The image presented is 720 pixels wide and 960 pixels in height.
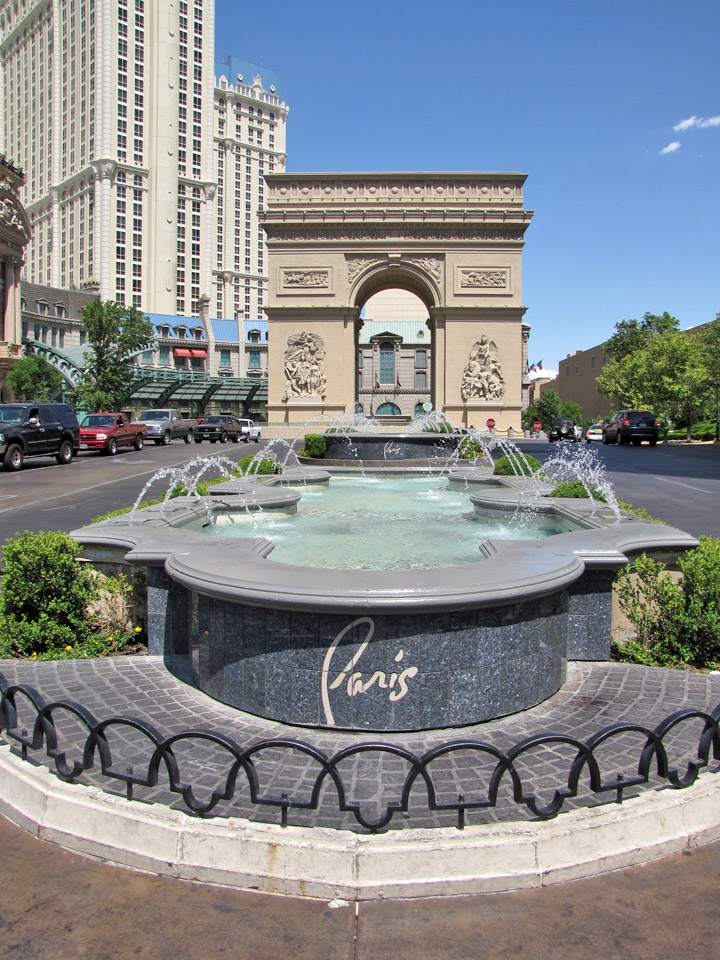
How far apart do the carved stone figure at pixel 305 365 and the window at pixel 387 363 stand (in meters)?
41.5

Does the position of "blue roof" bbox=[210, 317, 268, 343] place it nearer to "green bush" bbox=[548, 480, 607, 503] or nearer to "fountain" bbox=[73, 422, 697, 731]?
"green bush" bbox=[548, 480, 607, 503]

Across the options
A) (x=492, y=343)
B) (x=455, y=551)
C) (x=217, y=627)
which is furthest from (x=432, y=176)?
(x=217, y=627)

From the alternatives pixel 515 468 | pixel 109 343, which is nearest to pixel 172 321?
pixel 109 343

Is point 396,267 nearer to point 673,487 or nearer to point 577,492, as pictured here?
point 673,487

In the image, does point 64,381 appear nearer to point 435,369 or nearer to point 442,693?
point 435,369

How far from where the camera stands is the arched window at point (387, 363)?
78.2m

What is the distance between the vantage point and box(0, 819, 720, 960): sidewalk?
2.59m

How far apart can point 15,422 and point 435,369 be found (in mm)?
22709

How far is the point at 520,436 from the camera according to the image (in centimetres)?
4000

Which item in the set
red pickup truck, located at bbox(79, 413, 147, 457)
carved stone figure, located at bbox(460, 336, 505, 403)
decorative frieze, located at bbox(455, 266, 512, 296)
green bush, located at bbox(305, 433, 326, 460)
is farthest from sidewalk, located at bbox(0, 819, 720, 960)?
decorative frieze, located at bbox(455, 266, 512, 296)

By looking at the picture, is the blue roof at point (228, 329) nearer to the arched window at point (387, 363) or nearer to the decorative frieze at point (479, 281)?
the arched window at point (387, 363)

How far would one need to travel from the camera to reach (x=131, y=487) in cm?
1727

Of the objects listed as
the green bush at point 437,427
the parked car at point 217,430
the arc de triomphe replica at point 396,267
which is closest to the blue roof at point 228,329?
the parked car at point 217,430

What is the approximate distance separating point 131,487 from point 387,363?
63.4 meters
